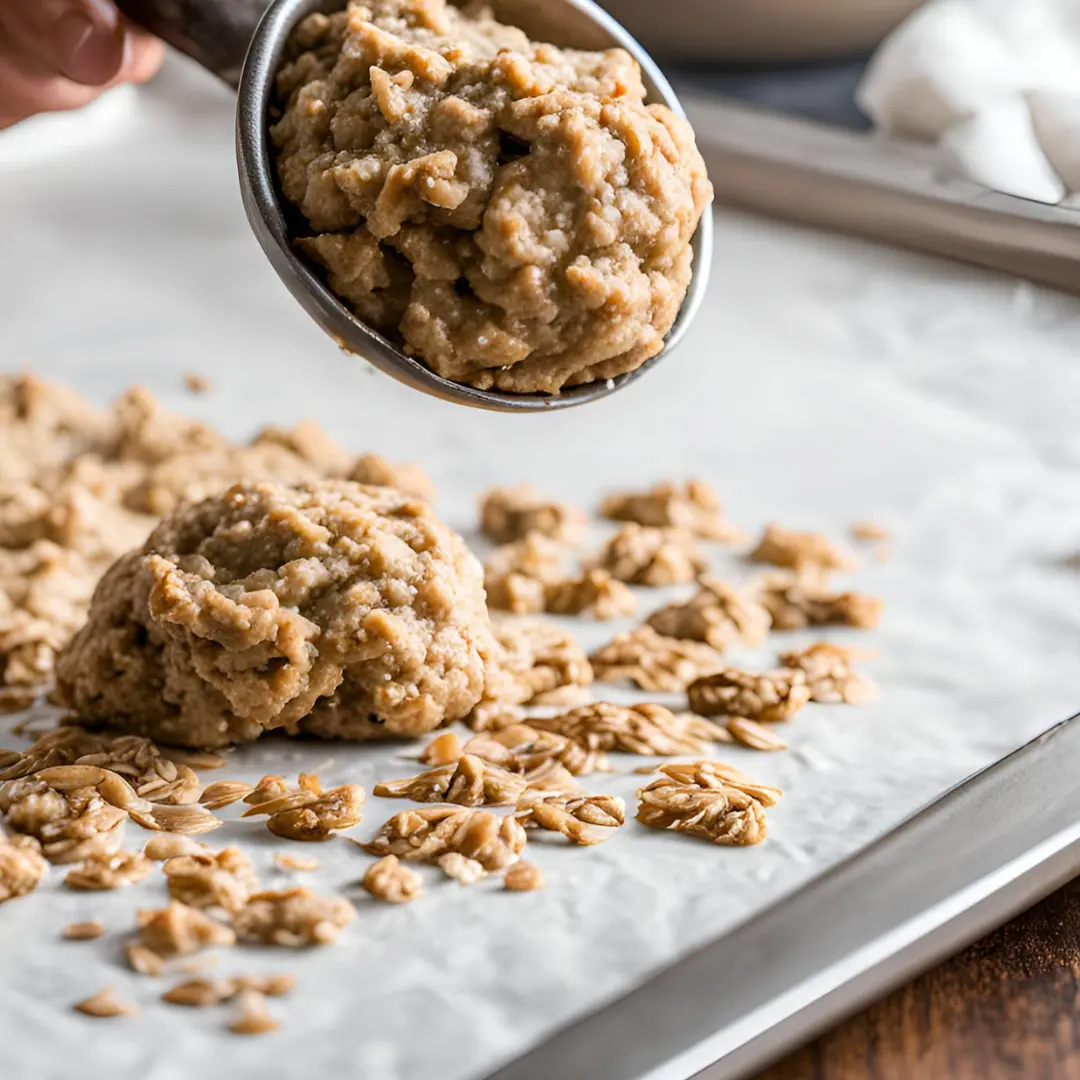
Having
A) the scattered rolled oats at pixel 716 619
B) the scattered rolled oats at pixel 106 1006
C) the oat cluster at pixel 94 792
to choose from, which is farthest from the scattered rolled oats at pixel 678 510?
the scattered rolled oats at pixel 106 1006

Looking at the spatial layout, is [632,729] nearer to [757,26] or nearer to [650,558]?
[650,558]

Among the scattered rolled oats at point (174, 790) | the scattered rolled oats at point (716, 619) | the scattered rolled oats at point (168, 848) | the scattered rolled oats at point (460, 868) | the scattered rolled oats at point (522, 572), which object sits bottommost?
the scattered rolled oats at point (522, 572)

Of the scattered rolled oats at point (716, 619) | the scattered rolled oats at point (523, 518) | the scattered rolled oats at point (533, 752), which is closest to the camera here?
the scattered rolled oats at point (533, 752)

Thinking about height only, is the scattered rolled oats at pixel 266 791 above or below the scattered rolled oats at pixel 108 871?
below

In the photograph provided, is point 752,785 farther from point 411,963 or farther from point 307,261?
point 307,261

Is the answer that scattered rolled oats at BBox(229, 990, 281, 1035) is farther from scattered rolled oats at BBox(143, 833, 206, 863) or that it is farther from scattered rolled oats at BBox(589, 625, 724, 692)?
scattered rolled oats at BBox(589, 625, 724, 692)

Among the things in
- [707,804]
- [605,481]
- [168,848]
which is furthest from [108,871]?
Answer: [605,481]

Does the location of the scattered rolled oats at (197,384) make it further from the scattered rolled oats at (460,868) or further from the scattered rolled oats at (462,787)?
the scattered rolled oats at (460,868)
